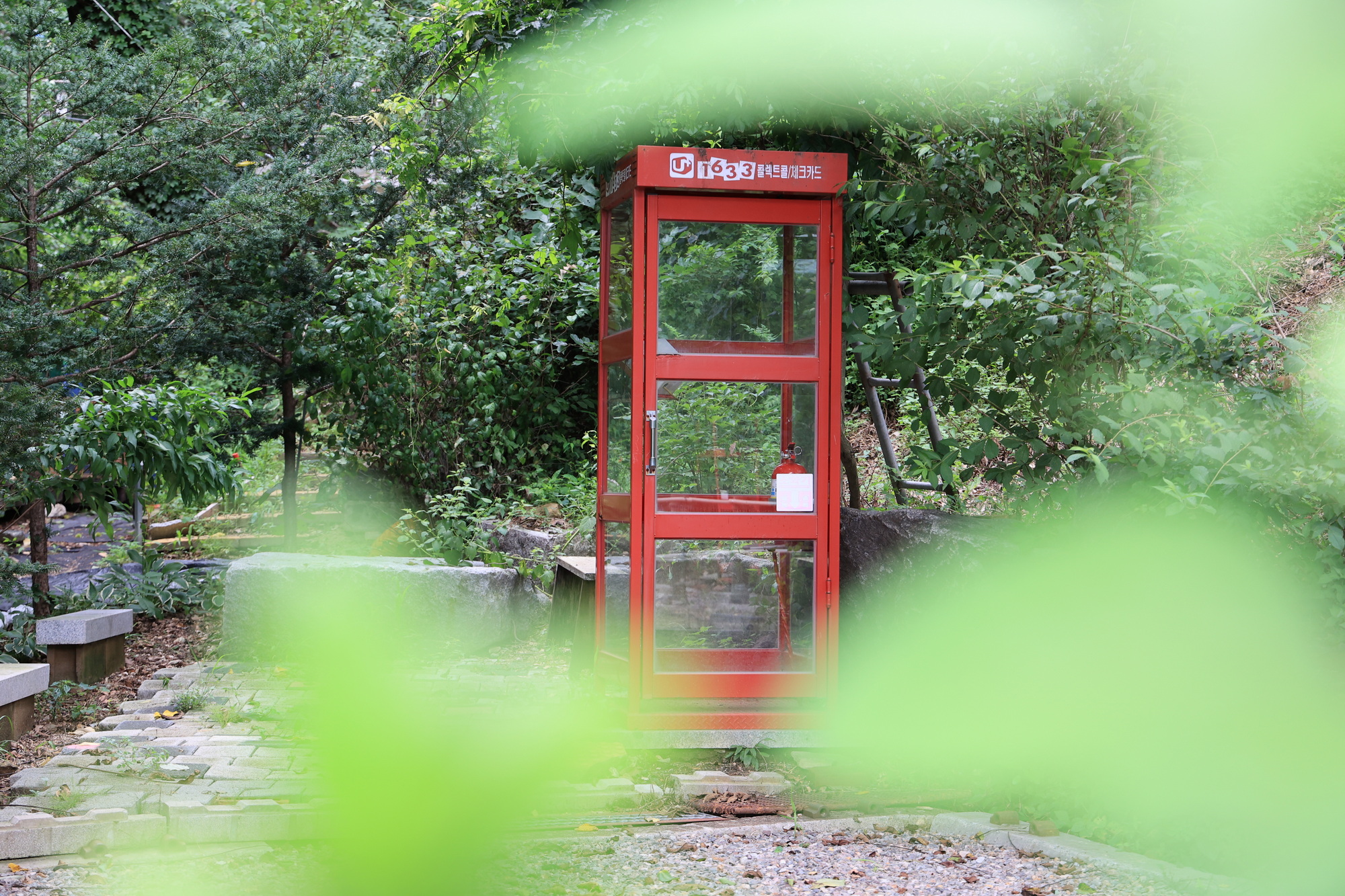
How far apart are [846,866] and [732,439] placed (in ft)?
6.25

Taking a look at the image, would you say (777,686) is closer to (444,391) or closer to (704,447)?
(704,447)

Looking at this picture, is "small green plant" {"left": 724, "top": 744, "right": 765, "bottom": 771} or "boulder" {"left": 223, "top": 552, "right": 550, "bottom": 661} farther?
"boulder" {"left": 223, "top": 552, "right": 550, "bottom": 661}

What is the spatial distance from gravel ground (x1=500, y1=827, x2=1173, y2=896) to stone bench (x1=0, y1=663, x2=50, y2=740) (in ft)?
8.97

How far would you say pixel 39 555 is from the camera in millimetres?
6617

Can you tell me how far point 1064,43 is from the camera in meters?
4.09

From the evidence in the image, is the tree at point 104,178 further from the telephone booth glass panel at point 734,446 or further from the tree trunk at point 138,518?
the telephone booth glass panel at point 734,446

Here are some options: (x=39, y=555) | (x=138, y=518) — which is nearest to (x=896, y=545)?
(x=39, y=555)

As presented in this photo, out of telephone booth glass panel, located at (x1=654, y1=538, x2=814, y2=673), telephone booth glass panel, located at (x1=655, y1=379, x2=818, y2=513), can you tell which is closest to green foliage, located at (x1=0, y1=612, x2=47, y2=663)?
telephone booth glass panel, located at (x1=654, y1=538, x2=814, y2=673)

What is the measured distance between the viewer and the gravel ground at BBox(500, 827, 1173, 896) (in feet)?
10.3

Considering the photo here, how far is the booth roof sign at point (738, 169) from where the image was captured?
451 cm

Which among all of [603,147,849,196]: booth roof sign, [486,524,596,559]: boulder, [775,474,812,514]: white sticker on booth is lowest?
[486,524,596,559]: boulder

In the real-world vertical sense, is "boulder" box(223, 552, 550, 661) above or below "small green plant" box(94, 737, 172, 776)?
above

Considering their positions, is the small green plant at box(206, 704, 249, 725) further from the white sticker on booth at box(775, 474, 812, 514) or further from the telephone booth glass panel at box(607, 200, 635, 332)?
the white sticker on booth at box(775, 474, 812, 514)

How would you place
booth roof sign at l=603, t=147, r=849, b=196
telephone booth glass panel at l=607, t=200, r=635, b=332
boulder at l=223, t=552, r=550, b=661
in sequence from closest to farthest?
Answer: booth roof sign at l=603, t=147, r=849, b=196 < telephone booth glass panel at l=607, t=200, r=635, b=332 < boulder at l=223, t=552, r=550, b=661
